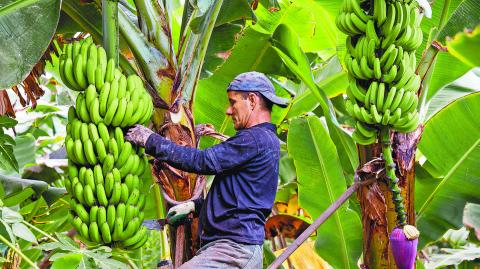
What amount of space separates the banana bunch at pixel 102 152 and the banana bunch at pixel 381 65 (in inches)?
28.3

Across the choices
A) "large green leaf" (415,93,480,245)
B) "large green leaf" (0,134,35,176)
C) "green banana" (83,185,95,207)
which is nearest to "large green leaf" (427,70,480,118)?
"large green leaf" (415,93,480,245)

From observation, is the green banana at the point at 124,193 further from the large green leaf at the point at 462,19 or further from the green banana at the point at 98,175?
the large green leaf at the point at 462,19

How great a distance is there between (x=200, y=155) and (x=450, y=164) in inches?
55.0

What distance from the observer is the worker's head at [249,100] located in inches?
89.3

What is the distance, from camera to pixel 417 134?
254cm

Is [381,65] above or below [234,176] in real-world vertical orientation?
above

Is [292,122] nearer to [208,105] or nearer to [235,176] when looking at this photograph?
[208,105]

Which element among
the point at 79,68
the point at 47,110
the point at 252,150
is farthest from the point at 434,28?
the point at 47,110

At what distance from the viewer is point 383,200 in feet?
8.11

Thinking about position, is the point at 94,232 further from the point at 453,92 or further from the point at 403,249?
the point at 453,92

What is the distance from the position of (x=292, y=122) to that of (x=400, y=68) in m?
1.00

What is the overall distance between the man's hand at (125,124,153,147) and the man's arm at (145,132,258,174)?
17 mm

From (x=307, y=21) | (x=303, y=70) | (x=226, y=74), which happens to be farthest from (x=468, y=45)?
(x=307, y=21)

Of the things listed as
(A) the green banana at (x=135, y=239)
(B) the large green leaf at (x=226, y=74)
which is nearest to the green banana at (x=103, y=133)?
(A) the green banana at (x=135, y=239)
